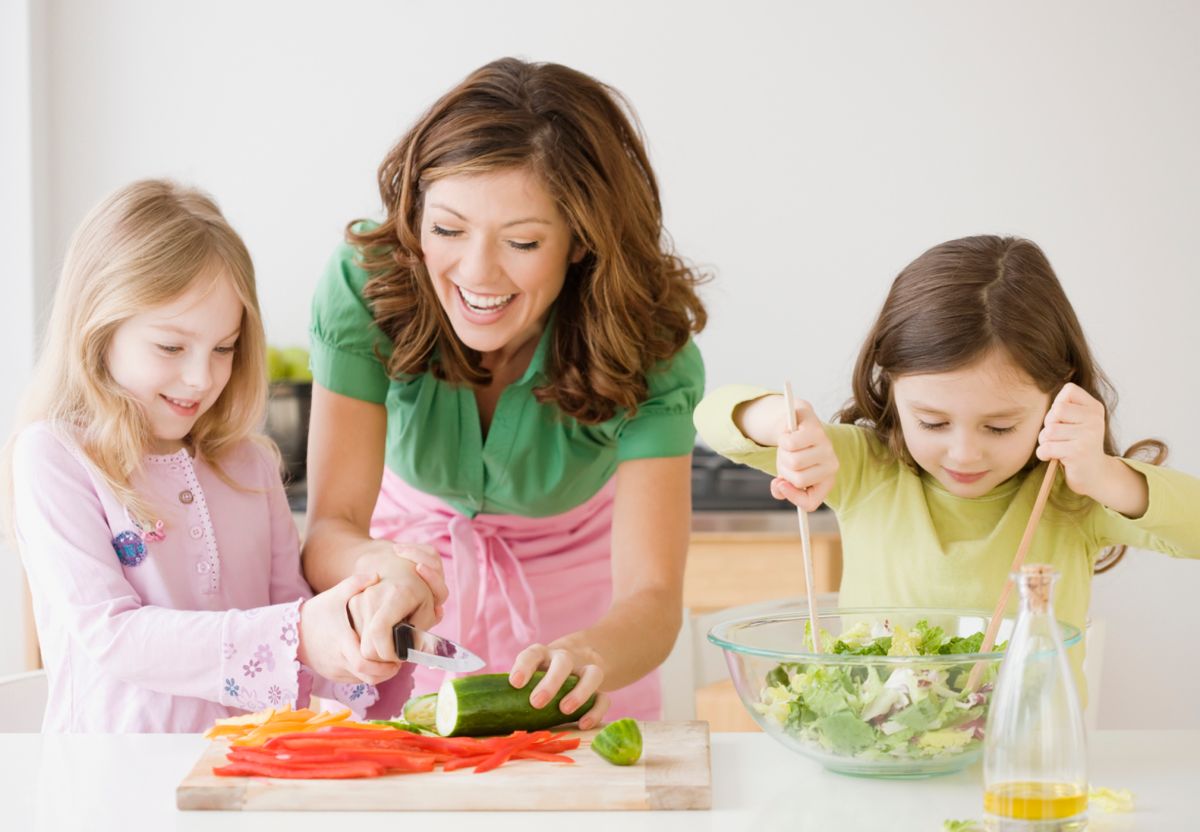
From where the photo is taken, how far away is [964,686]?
1203 millimetres

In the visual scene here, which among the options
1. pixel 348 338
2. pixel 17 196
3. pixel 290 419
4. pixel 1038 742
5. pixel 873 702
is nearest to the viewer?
pixel 1038 742

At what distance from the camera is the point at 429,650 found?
148 centimetres

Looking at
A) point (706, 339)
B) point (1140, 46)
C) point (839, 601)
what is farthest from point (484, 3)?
point (839, 601)

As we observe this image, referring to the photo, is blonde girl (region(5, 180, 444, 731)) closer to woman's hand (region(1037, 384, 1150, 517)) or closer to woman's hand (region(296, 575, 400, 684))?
woman's hand (region(296, 575, 400, 684))

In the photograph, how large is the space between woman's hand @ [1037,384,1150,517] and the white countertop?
0.87 ft

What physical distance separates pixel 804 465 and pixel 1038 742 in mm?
436

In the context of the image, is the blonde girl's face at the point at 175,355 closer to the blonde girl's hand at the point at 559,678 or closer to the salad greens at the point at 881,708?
the blonde girl's hand at the point at 559,678

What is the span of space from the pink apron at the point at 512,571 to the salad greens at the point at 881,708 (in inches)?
31.1

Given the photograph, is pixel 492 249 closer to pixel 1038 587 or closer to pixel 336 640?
pixel 336 640

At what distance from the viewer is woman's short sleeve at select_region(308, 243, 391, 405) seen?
1853 millimetres

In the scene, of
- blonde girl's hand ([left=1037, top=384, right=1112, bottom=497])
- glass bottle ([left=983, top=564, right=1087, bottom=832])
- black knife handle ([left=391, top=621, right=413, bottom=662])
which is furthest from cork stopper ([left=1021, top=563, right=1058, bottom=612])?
black knife handle ([left=391, top=621, right=413, bottom=662])

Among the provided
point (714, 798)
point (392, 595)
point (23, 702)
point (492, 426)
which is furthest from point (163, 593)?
point (714, 798)

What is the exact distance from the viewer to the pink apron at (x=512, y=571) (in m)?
2.04

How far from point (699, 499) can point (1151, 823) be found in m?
2.31
